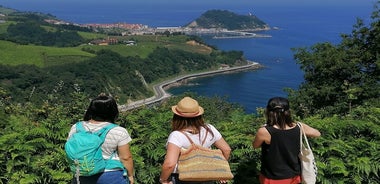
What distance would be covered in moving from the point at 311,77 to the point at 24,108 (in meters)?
15.7

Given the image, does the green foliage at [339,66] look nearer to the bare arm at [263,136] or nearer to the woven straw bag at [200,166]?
the bare arm at [263,136]

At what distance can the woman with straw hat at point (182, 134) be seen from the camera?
2828mm

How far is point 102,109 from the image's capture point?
2.92 meters

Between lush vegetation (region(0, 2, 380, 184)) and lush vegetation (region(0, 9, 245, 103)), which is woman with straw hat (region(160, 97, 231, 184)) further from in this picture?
lush vegetation (region(0, 9, 245, 103))

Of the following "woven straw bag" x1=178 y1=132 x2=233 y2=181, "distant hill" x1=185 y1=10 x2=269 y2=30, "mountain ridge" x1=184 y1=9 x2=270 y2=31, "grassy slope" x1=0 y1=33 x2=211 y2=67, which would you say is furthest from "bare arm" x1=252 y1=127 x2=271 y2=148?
"distant hill" x1=185 y1=10 x2=269 y2=30

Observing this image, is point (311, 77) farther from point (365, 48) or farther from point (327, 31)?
point (327, 31)

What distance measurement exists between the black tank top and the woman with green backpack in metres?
1.04

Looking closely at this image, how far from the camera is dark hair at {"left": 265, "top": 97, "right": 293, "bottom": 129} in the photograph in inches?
120

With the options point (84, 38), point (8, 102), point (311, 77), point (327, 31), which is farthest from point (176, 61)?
point (8, 102)

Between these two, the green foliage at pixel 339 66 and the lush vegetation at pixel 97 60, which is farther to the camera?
the lush vegetation at pixel 97 60

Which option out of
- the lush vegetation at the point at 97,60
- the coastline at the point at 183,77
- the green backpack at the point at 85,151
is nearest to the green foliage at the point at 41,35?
the lush vegetation at the point at 97,60

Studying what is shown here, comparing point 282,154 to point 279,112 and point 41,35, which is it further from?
point 41,35

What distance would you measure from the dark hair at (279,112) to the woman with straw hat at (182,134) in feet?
1.42

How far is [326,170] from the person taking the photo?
149 inches
